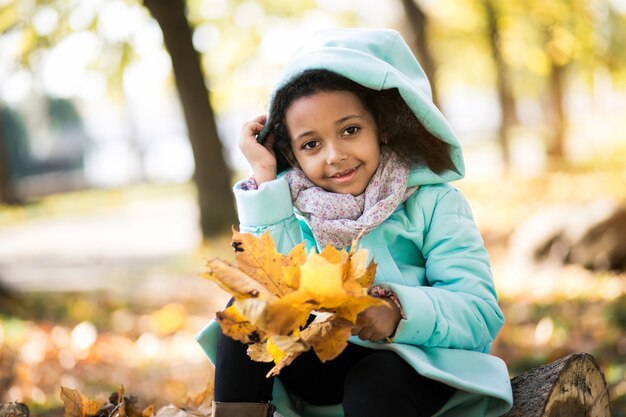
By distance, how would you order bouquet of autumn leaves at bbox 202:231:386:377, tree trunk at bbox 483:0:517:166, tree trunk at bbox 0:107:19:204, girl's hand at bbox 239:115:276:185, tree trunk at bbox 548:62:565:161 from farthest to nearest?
tree trunk at bbox 0:107:19:204 → tree trunk at bbox 548:62:565:161 → tree trunk at bbox 483:0:517:166 → girl's hand at bbox 239:115:276:185 → bouquet of autumn leaves at bbox 202:231:386:377

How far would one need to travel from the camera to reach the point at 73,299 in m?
7.38

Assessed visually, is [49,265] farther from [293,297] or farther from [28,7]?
[293,297]

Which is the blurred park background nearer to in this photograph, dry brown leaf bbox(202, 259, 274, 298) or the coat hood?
dry brown leaf bbox(202, 259, 274, 298)

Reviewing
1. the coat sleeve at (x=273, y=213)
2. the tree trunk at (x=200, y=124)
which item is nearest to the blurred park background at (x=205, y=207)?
the tree trunk at (x=200, y=124)

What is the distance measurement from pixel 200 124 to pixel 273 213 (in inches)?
277

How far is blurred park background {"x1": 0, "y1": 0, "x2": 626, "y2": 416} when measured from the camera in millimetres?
5254

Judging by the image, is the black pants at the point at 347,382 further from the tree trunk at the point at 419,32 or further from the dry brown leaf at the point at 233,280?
the tree trunk at the point at 419,32

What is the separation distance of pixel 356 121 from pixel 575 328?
141 inches

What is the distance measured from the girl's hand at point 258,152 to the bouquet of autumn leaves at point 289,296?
597 millimetres

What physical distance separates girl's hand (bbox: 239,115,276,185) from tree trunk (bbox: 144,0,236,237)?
6.29m

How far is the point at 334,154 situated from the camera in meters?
2.32

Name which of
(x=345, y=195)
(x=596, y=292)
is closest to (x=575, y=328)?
(x=596, y=292)

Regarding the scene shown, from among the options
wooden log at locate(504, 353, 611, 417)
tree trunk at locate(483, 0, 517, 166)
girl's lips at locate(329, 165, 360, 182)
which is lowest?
wooden log at locate(504, 353, 611, 417)

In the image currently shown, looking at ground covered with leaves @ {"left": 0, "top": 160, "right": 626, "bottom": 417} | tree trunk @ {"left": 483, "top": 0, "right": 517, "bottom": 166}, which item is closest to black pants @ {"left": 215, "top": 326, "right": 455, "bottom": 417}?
ground covered with leaves @ {"left": 0, "top": 160, "right": 626, "bottom": 417}
